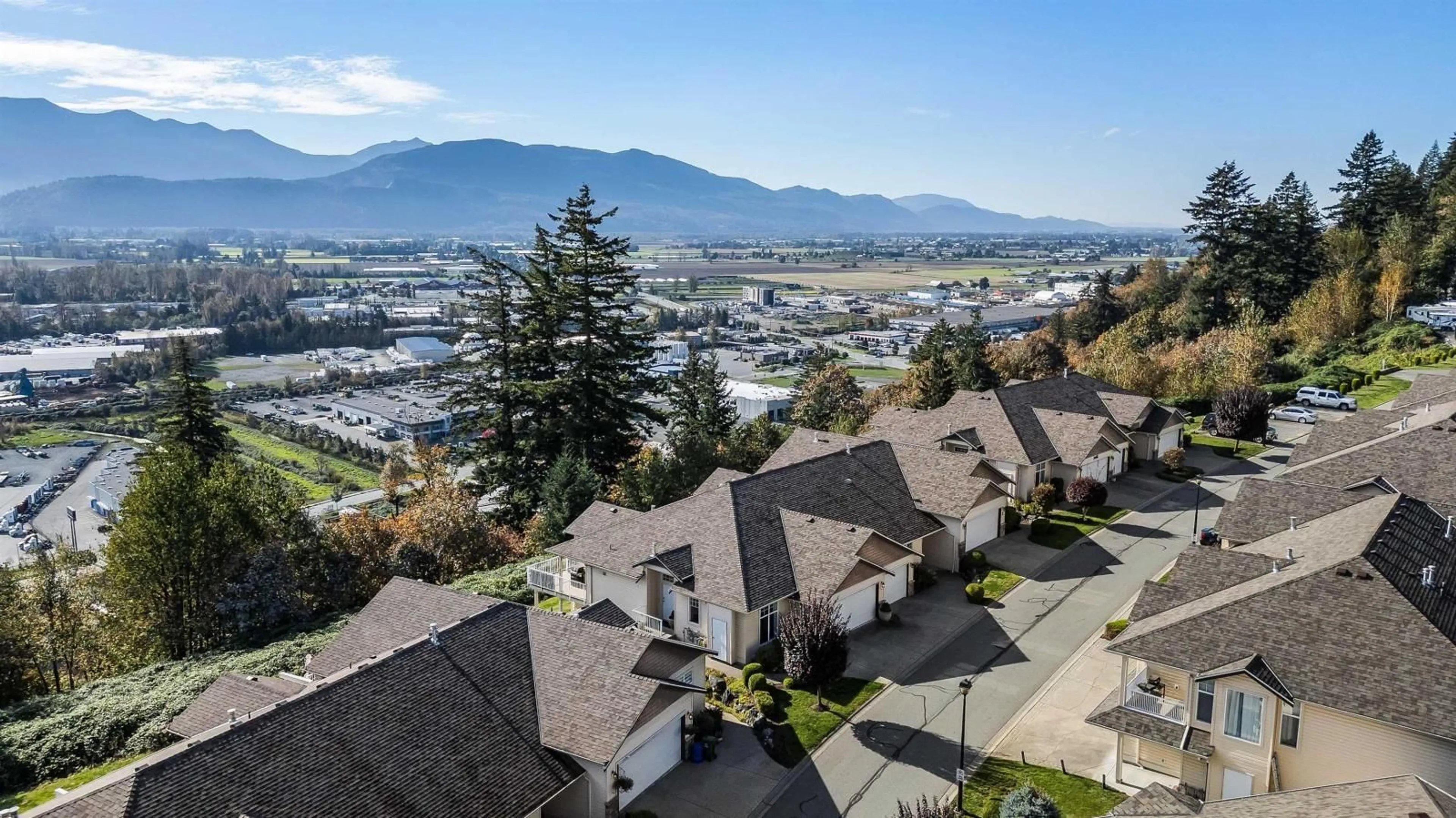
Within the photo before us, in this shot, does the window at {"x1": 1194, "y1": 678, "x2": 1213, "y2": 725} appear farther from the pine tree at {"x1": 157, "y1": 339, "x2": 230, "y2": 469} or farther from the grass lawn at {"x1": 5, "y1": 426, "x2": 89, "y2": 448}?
the grass lawn at {"x1": 5, "y1": 426, "x2": 89, "y2": 448}

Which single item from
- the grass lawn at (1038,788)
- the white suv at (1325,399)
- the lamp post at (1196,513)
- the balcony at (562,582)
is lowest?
the grass lawn at (1038,788)

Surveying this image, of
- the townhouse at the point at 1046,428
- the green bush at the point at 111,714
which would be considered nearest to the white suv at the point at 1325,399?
the townhouse at the point at 1046,428

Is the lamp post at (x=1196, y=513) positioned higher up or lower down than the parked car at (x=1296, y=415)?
lower down

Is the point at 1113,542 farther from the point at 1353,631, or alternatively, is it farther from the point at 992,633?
the point at 1353,631

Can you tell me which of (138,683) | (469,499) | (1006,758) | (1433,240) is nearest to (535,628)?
(1006,758)

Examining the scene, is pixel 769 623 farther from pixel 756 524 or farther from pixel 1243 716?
pixel 1243 716

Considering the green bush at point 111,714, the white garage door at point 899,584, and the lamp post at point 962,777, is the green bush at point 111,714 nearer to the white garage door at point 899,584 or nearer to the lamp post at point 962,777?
the lamp post at point 962,777

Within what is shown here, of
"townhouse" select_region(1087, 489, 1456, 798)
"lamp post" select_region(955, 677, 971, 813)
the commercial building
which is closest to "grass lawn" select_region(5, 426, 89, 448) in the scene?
the commercial building
